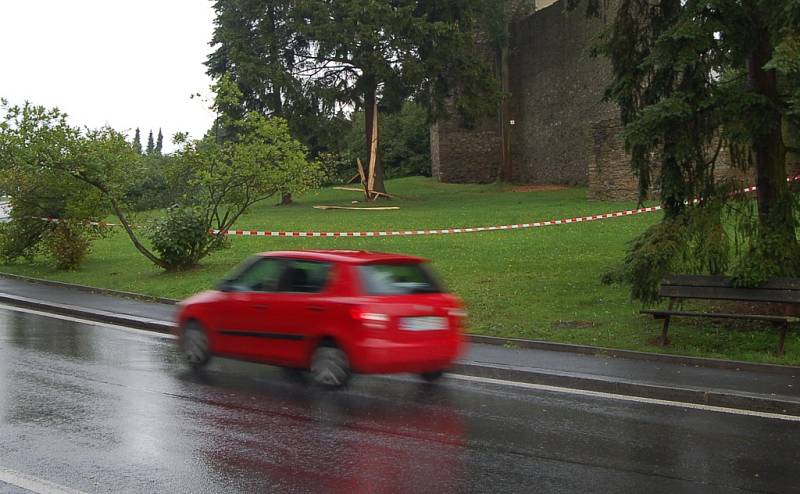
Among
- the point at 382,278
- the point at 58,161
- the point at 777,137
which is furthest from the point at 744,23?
the point at 58,161

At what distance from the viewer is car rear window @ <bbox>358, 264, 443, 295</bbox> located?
9.62m

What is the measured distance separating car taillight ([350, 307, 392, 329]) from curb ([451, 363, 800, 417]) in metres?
2.20

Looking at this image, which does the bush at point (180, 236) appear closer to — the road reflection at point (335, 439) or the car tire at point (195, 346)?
the car tire at point (195, 346)

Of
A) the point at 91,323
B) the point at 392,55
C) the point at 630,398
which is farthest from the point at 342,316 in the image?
the point at 392,55

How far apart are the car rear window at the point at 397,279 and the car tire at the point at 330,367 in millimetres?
745

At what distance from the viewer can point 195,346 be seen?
11.4 meters

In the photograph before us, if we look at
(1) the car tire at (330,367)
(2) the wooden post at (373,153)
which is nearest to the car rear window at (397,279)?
(1) the car tire at (330,367)

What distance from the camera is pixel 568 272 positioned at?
18078 mm

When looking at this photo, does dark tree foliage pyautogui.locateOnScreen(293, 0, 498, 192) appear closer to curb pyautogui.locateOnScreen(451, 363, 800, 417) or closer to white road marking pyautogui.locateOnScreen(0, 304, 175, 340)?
white road marking pyautogui.locateOnScreen(0, 304, 175, 340)

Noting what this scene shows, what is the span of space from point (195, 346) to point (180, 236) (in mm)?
10565

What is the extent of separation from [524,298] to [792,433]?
7832 millimetres

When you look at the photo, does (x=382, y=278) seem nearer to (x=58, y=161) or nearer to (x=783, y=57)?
(x=783, y=57)

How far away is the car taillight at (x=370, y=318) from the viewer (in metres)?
9.31

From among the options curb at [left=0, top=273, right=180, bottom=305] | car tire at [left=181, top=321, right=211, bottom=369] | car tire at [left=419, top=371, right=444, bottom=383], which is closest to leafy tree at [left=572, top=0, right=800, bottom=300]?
car tire at [left=419, top=371, right=444, bottom=383]
